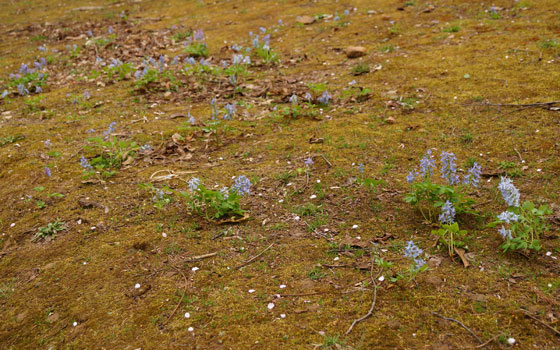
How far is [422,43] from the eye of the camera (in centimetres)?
706

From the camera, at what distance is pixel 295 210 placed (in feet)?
11.9

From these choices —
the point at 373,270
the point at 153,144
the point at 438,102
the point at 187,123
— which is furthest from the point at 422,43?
the point at 373,270

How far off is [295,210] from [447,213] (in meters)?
1.24

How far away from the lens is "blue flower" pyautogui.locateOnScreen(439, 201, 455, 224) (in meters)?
2.95

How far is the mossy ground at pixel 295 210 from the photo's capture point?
2500 millimetres

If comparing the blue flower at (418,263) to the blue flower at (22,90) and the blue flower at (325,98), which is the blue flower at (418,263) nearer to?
the blue flower at (325,98)

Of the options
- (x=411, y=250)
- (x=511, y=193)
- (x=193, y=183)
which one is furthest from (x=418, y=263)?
(x=193, y=183)

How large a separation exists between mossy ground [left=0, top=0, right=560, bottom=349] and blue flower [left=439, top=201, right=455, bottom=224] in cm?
21

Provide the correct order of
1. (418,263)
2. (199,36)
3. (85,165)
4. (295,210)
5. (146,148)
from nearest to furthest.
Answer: (418,263), (295,210), (85,165), (146,148), (199,36)

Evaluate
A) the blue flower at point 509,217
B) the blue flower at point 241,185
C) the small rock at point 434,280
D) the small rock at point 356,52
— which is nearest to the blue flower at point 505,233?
the blue flower at point 509,217

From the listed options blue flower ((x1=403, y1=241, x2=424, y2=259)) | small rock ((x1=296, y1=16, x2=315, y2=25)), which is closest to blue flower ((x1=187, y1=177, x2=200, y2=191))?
blue flower ((x1=403, y1=241, x2=424, y2=259))

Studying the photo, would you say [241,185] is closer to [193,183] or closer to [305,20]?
[193,183]

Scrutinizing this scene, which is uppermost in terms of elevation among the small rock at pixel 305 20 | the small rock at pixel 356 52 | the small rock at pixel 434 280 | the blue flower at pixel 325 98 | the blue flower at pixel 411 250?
the small rock at pixel 305 20

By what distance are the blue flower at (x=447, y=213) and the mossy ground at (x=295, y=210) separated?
8.1 inches
